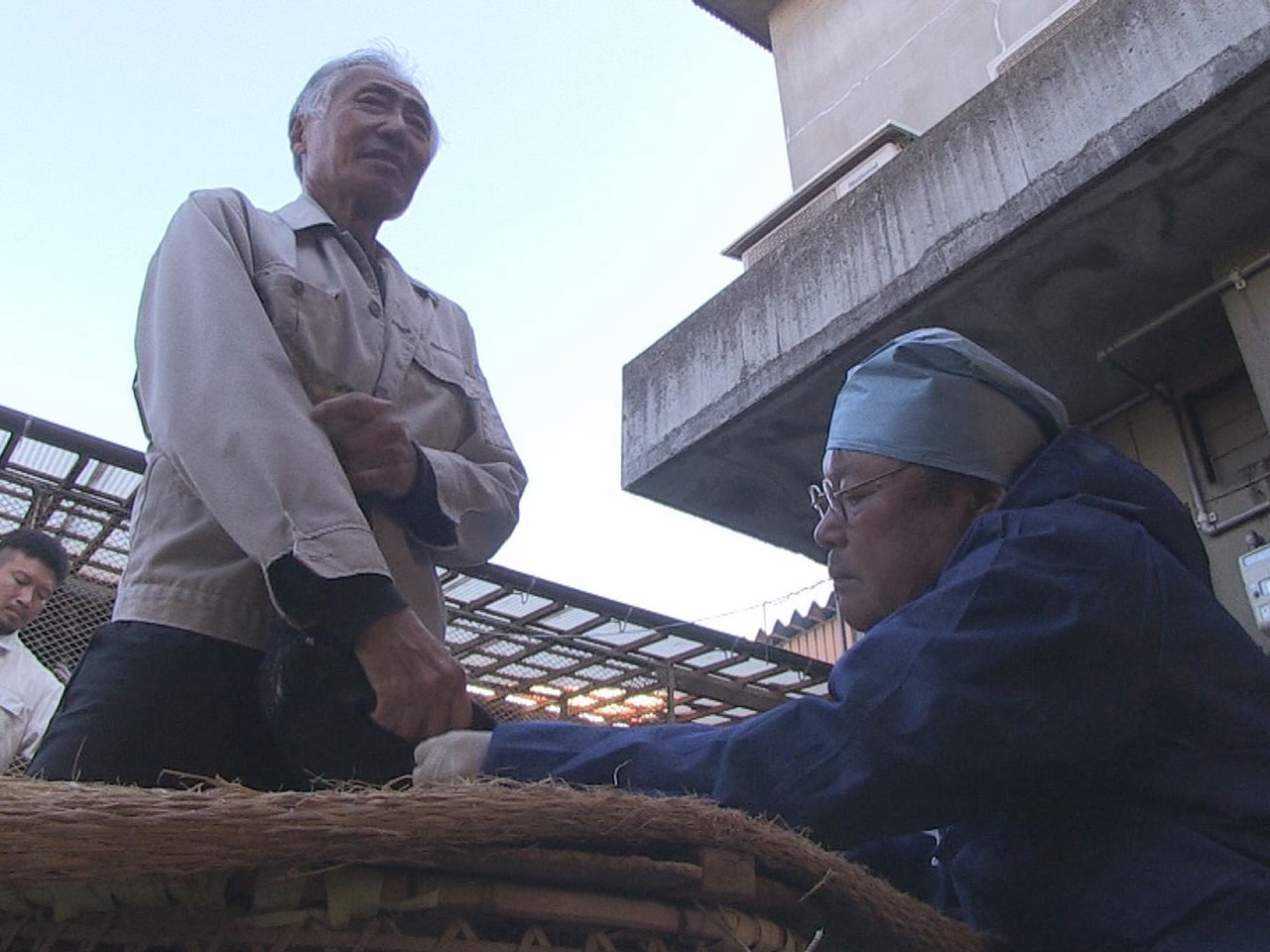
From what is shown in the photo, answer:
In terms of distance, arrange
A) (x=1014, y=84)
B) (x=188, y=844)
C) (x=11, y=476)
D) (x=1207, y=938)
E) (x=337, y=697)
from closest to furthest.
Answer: (x=188, y=844), (x=1207, y=938), (x=337, y=697), (x=1014, y=84), (x=11, y=476)

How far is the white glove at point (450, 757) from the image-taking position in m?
0.95

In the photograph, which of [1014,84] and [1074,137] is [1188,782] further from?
[1014,84]

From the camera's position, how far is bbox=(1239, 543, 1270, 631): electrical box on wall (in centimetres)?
335

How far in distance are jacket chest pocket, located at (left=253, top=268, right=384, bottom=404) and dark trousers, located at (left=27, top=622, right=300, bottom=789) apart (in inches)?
13.8

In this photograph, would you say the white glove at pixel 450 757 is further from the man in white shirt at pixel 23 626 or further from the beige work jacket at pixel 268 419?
the man in white shirt at pixel 23 626

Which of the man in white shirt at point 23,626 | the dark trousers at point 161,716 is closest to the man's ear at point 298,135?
the dark trousers at point 161,716

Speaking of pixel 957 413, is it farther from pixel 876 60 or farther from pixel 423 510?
pixel 876 60

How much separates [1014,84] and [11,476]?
15.6 feet

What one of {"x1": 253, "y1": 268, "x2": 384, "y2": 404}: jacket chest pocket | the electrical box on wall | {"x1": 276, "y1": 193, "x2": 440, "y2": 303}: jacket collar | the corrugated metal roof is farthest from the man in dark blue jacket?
the corrugated metal roof

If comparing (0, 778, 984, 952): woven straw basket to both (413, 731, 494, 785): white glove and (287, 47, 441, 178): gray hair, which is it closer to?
(413, 731, 494, 785): white glove

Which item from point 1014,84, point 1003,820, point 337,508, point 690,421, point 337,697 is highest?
point 1014,84

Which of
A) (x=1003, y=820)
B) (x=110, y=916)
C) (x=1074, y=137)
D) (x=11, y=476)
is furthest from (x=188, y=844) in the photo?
(x=11, y=476)

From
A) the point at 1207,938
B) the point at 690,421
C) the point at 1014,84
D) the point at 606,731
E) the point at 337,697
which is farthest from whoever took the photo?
the point at 690,421

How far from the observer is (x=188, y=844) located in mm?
636
